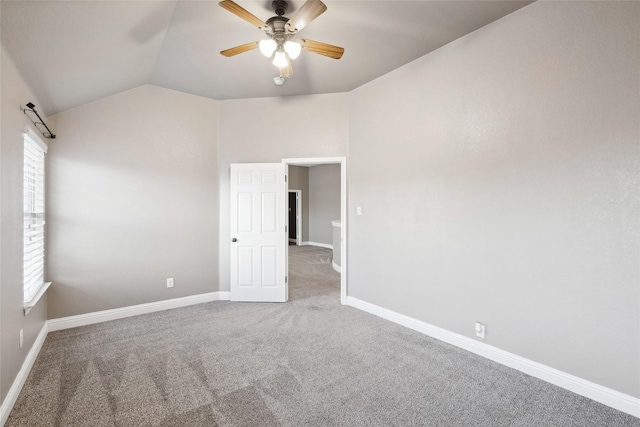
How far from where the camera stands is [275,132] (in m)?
4.36

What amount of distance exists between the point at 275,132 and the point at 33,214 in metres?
2.81

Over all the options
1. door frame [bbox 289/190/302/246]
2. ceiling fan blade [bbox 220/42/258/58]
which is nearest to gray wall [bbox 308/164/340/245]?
door frame [bbox 289/190/302/246]

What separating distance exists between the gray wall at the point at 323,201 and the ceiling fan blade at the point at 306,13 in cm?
714

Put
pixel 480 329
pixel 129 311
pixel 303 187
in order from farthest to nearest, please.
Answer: pixel 303 187 < pixel 129 311 < pixel 480 329

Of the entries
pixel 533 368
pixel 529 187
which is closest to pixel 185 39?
pixel 529 187

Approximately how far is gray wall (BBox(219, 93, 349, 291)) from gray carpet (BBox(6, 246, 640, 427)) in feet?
5.40

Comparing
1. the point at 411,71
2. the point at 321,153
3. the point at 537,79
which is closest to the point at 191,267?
the point at 321,153

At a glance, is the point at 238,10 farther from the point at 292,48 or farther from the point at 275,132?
the point at 275,132

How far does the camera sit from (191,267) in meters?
4.23

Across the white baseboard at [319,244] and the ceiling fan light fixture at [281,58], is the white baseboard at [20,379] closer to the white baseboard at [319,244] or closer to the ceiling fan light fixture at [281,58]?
the ceiling fan light fixture at [281,58]

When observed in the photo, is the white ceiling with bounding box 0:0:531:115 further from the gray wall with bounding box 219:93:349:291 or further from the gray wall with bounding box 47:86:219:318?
the gray wall with bounding box 219:93:349:291

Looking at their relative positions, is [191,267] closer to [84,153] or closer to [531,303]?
[84,153]

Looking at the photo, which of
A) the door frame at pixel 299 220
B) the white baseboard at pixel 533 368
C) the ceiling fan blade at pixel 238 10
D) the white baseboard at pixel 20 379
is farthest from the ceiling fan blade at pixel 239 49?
the door frame at pixel 299 220

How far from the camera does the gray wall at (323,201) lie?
9.59 m
